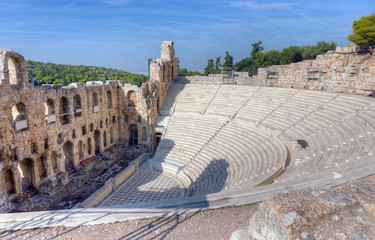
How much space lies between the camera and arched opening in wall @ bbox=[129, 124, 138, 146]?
981 inches

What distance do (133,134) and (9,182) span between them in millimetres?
11840

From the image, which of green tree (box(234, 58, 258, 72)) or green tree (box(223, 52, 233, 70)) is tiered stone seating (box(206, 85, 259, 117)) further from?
green tree (box(223, 52, 233, 70))

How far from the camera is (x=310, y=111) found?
17.7m

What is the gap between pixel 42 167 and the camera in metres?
16.9

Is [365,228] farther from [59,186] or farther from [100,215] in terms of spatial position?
[59,186]

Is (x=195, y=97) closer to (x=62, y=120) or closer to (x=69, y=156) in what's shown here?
(x=62, y=120)

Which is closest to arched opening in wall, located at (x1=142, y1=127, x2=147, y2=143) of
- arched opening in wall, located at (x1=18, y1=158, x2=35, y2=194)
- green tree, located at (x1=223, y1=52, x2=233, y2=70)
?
arched opening in wall, located at (x1=18, y1=158, x2=35, y2=194)

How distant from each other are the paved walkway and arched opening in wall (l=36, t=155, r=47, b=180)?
4813mm

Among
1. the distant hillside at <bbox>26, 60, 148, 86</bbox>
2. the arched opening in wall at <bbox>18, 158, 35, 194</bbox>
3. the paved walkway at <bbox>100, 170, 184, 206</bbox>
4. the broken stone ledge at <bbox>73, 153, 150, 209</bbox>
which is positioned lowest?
the paved walkway at <bbox>100, 170, 184, 206</bbox>

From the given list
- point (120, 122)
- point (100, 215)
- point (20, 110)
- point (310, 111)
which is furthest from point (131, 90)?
point (100, 215)

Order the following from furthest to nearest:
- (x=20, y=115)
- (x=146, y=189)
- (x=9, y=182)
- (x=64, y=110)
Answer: (x=64, y=110) < (x=146, y=189) < (x=20, y=115) < (x=9, y=182)

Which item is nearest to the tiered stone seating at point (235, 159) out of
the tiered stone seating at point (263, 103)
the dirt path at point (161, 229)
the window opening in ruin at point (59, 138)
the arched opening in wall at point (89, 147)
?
the tiered stone seating at point (263, 103)

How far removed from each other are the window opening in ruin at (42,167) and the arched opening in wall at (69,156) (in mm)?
1988

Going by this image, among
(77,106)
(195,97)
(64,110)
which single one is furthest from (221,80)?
(64,110)
